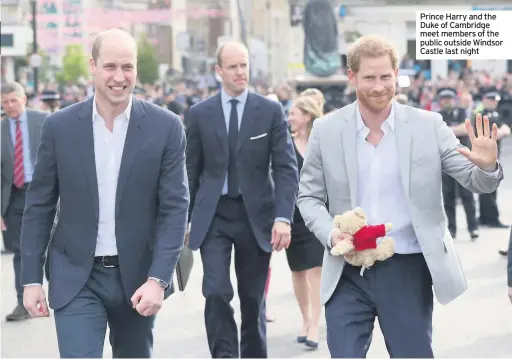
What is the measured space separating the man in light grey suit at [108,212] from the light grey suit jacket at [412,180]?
0.59m

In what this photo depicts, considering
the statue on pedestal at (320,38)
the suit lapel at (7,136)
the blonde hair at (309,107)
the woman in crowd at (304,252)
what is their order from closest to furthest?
the woman in crowd at (304,252), the blonde hair at (309,107), the suit lapel at (7,136), the statue on pedestal at (320,38)

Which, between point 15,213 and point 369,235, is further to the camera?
point 15,213

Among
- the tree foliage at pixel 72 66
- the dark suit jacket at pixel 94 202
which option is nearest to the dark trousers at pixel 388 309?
the dark suit jacket at pixel 94 202

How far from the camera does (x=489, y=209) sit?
52.1 ft

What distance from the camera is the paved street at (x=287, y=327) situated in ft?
27.8

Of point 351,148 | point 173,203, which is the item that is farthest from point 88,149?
point 351,148

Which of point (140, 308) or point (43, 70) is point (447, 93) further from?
point (43, 70)

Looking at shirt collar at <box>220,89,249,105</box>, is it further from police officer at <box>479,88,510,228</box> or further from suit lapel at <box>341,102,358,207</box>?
police officer at <box>479,88,510,228</box>

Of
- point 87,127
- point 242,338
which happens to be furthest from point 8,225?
point 87,127

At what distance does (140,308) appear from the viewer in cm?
503

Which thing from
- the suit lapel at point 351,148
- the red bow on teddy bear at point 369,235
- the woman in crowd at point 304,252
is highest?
Result: the suit lapel at point 351,148

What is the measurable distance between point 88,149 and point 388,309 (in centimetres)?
142

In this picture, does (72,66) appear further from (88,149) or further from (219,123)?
(88,149)

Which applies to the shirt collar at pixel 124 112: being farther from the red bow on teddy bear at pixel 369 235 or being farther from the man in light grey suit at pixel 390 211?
the red bow on teddy bear at pixel 369 235
